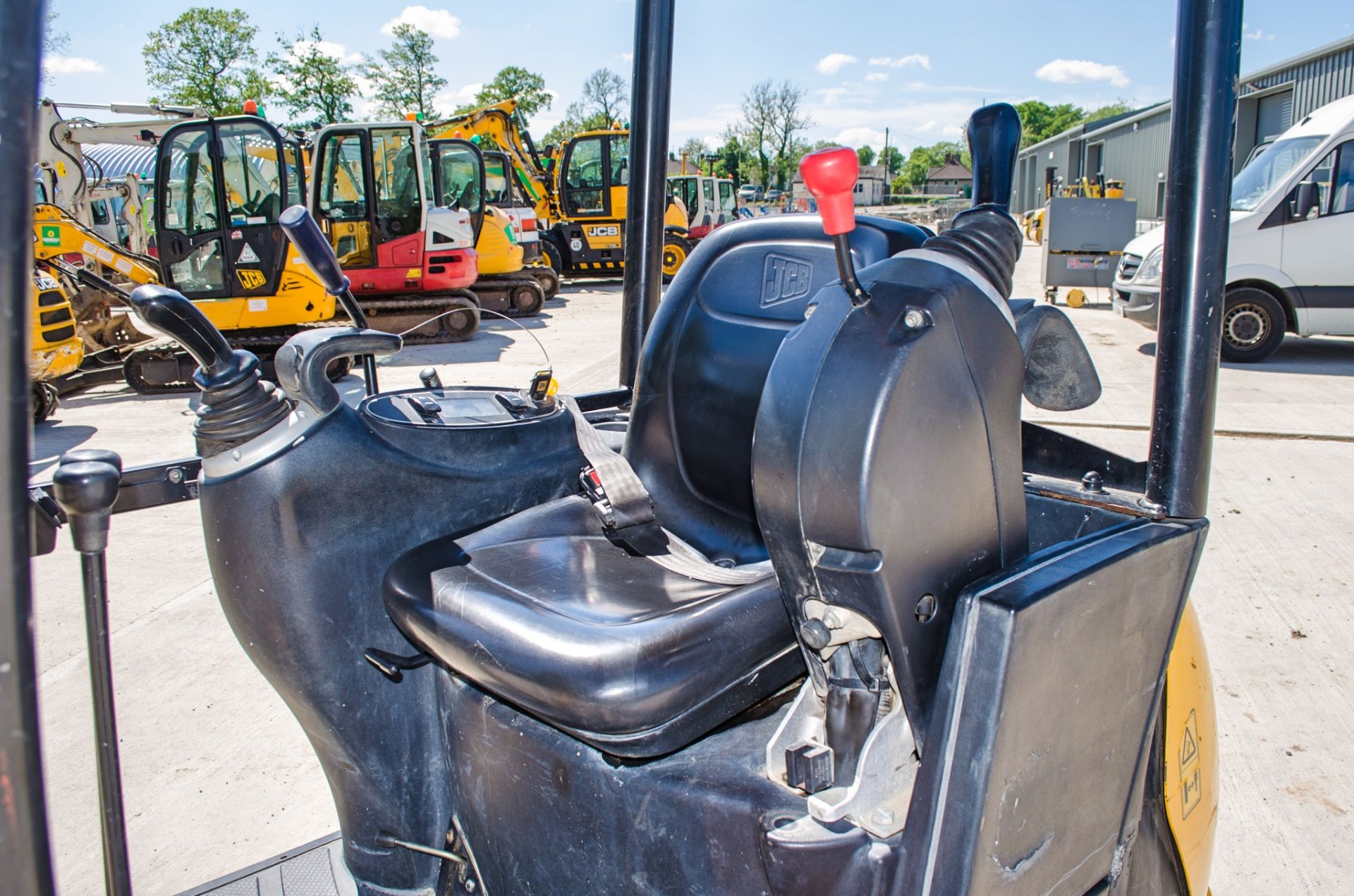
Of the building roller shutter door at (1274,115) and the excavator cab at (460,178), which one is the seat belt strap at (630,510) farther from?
the building roller shutter door at (1274,115)

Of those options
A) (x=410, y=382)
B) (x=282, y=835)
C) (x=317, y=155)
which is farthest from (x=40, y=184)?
(x=282, y=835)

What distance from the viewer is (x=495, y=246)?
12.9 metres

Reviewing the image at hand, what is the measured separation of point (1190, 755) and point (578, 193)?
633 inches

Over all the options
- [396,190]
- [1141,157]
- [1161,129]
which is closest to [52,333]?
[396,190]

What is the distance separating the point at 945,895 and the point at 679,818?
1.19 ft

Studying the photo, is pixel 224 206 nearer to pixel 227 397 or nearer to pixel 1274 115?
pixel 227 397

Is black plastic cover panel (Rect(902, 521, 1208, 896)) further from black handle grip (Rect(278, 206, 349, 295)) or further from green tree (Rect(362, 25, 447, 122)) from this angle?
green tree (Rect(362, 25, 447, 122))

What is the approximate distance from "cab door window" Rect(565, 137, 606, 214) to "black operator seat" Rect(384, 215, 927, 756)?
15.0 metres

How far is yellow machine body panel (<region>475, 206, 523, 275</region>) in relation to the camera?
12883 millimetres

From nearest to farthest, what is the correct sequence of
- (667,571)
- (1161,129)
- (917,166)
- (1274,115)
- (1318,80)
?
(667,571), (1318,80), (1274,115), (1161,129), (917,166)

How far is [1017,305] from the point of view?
124 cm

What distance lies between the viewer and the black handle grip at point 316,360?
1427 mm

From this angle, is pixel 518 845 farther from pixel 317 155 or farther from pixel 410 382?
pixel 317 155

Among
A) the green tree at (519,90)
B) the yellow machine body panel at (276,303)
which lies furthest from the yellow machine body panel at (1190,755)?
the green tree at (519,90)
